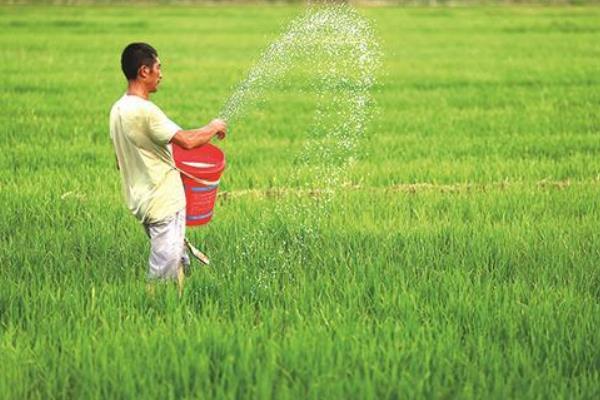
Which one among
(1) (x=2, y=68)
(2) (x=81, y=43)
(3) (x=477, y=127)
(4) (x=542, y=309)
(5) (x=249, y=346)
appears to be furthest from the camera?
(2) (x=81, y=43)

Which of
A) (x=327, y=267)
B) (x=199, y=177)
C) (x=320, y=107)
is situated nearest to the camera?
(x=199, y=177)

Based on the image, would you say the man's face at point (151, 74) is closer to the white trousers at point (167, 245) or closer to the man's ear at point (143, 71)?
the man's ear at point (143, 71)

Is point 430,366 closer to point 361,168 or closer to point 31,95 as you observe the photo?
point 361,168

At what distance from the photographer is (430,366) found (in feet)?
10.4

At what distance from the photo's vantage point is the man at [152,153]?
12.3 feet

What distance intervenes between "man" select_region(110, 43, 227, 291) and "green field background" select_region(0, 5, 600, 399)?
21cm

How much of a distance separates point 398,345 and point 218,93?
30.0 ft

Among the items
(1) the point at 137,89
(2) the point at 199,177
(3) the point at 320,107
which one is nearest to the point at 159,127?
(1) the point at 137,89

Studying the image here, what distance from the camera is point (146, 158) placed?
382 centimetres

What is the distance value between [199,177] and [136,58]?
553 mm

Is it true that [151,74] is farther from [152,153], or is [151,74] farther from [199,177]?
[199,177]

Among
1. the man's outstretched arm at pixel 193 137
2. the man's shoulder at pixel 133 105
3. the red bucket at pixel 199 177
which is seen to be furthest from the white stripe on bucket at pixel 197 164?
the man's shoulder at pixel 133 105

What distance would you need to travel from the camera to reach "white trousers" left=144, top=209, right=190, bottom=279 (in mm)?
3863

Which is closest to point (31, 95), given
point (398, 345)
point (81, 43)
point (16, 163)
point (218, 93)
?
point (218, 93)
